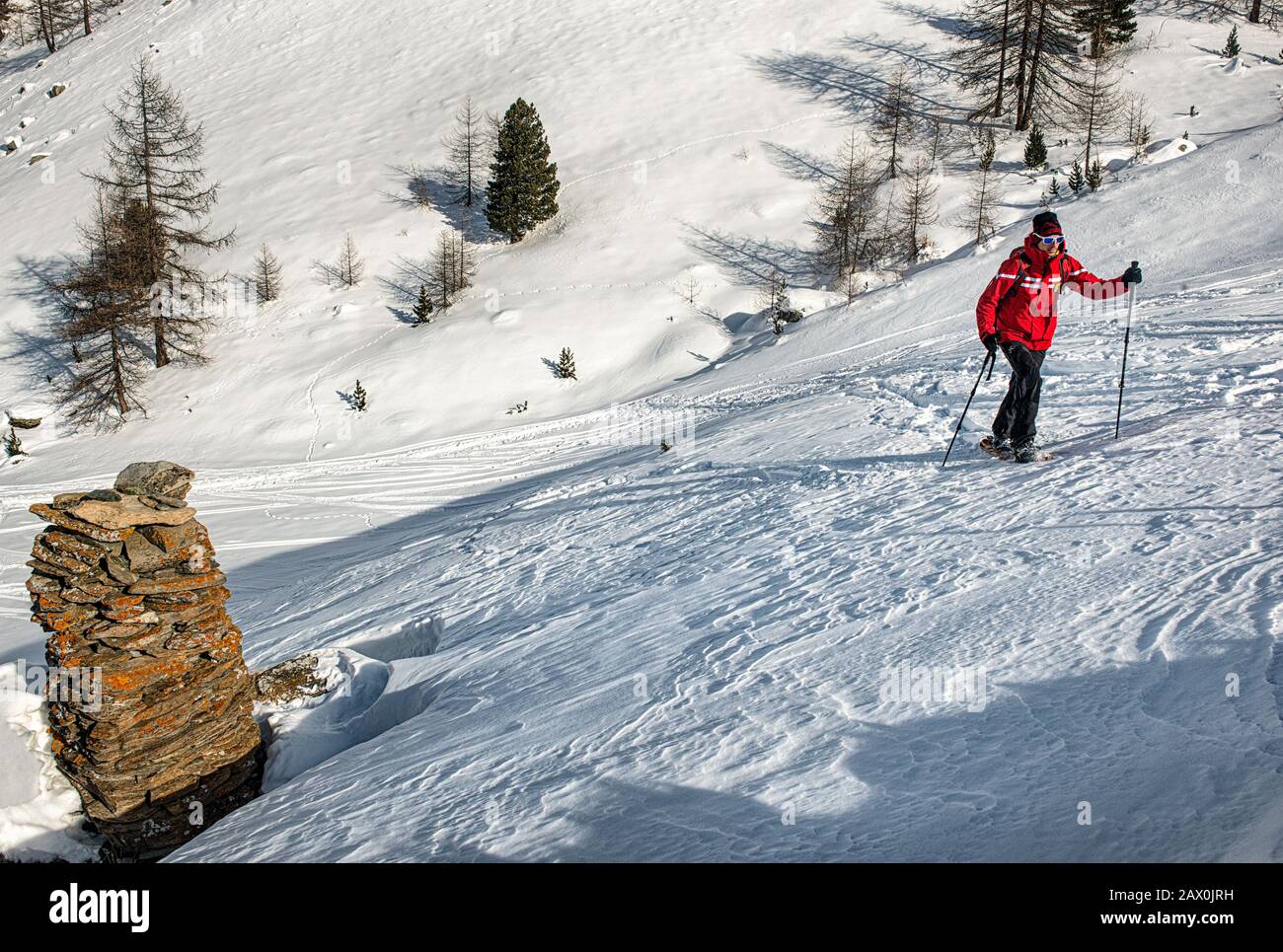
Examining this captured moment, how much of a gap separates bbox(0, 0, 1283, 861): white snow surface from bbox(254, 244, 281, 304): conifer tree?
502 mm

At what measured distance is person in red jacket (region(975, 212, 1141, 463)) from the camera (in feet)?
22.4

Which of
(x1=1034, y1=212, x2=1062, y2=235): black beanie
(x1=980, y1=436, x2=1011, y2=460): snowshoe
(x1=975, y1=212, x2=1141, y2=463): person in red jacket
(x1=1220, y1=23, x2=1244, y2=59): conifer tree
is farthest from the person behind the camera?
(x1=1220, y1=23, x2=1244, y2=59): conifer tree

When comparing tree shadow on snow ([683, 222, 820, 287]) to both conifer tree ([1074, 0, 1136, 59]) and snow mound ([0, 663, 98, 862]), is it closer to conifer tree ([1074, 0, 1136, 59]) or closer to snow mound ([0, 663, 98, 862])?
conifer tree ([1074, 0, 1136, 59])

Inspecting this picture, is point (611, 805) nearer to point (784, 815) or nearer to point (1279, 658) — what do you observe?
point (784, 815)

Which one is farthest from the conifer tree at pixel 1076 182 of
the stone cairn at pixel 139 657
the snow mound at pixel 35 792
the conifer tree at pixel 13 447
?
the conifer tree at pixel 13 447

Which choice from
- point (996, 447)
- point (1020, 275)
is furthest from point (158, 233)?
point (1020, 275)

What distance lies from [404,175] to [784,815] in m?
34.0

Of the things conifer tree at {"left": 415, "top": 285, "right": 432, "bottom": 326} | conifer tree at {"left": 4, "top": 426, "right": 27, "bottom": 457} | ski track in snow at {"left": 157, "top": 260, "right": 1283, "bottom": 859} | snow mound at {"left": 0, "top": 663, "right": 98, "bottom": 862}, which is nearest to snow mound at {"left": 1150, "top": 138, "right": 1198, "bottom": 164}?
ski track in snow at {"left": 157, "top": 260, "right": 1283, "bottom": 859}

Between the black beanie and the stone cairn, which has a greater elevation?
the black beanie

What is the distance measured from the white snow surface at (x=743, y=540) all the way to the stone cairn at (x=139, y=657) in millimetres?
578

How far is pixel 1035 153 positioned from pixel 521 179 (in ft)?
56.1

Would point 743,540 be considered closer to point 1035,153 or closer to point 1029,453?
point 1029,453
